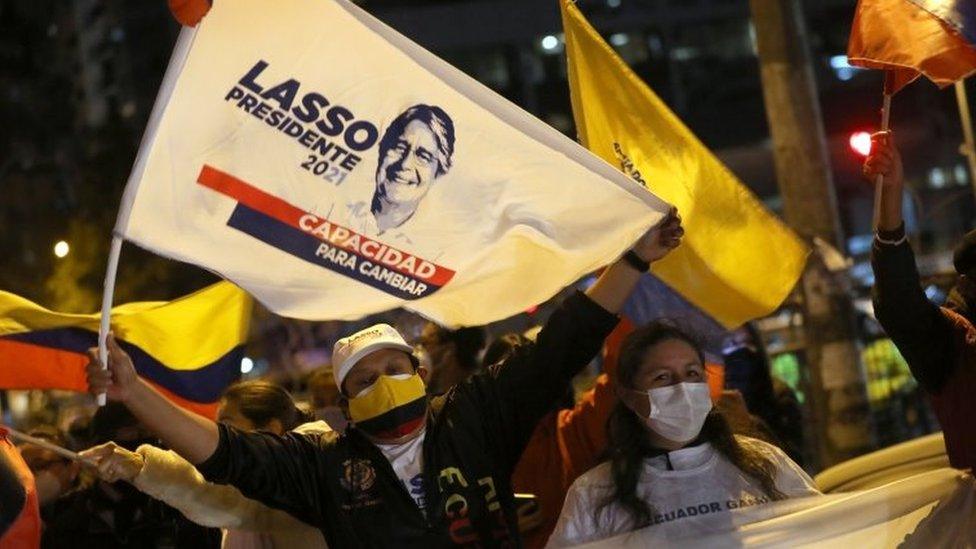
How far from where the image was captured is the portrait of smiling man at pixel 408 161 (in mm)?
5230

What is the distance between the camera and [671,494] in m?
Answer: 5.24

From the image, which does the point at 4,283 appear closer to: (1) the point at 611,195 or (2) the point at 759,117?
(2) the point at 759,117

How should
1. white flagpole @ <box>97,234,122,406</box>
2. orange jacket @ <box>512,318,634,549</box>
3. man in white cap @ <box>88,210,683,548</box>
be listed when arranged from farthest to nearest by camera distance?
orange jacket @ <box>512,318,634,549</box>, man in white cap @ <box>88,210,683,548</box>, white flagpole @ <box>97,234,122,406</box>

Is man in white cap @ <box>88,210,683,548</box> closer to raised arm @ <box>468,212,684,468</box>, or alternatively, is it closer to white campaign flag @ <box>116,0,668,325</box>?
raised arm @ <box>468,212,684,468</box>

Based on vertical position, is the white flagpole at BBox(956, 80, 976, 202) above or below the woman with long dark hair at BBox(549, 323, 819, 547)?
above

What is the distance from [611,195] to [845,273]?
6947 mm

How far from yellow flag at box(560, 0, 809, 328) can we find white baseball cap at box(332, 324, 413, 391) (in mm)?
1595

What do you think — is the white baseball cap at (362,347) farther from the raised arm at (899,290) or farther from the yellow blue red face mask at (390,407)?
the raised arm at (899,290)

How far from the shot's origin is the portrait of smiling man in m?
5.23

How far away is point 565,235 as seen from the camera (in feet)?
18.1

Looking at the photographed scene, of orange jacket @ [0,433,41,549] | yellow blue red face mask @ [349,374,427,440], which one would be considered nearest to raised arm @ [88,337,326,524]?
yellow blue red face mask @ [349,374,427,440]

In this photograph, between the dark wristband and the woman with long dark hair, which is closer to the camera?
the woman with long dark hair

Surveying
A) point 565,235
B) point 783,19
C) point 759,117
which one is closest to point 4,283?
point 759,117

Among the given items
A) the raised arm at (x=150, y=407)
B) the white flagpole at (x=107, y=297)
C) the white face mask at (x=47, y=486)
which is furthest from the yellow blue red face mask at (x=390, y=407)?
the white face mask at (x=47, y=486)
